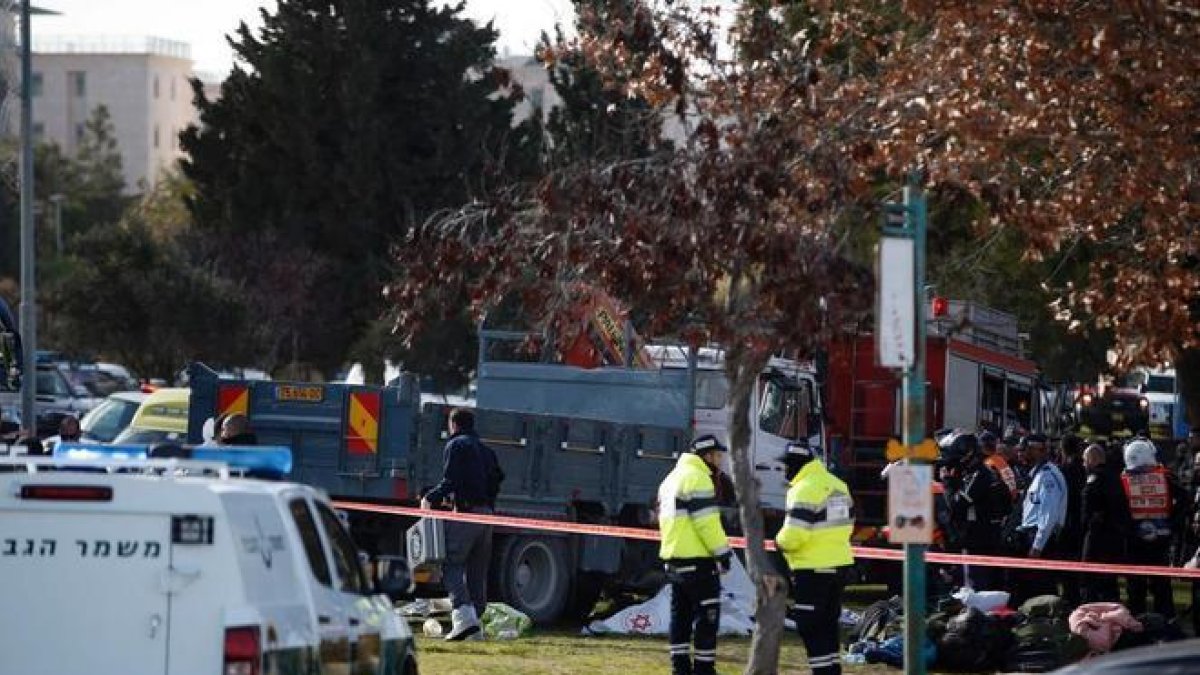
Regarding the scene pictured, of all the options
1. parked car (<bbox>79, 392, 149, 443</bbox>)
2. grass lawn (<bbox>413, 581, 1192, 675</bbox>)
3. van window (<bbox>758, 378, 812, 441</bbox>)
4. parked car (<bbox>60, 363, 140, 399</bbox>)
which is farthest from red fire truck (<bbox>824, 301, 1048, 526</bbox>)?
parked car (<bbox>60, 363, 140, 399</bbox>)

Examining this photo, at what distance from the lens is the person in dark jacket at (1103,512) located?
1956 centimetres

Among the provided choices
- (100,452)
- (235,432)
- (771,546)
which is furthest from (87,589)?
(771,546)

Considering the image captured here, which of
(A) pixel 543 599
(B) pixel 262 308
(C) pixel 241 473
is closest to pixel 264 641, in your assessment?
(C) pixel 241 473

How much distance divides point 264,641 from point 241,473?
1367 millimetres

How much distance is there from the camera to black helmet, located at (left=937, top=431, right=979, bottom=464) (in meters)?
21.0

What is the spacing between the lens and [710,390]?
22.9 m

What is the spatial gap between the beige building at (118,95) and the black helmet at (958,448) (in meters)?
119

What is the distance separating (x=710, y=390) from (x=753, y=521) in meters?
9.10

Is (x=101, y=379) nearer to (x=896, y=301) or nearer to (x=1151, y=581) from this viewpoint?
(x=1151, y=581)

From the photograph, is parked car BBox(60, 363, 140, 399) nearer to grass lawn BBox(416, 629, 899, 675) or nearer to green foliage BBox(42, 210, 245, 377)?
green foliage BBox(42, 210, 245, 377)

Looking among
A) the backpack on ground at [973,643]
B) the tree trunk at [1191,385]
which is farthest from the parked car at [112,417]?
the backpack on ground at [973,643]

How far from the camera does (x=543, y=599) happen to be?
20.5m

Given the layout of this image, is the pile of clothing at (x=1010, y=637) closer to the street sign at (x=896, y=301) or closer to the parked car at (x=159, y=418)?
the street sign at (x=896, y=301)

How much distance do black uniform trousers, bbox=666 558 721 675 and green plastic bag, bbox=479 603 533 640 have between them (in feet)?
12.6
